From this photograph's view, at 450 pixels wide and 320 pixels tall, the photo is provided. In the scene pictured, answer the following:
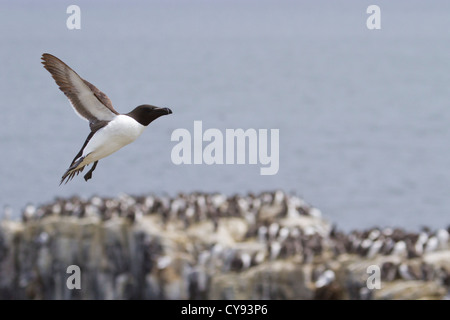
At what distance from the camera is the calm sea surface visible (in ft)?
209

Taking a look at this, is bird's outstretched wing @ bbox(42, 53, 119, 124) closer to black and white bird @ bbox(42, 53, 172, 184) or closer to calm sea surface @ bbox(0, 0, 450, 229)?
black and white bird @ bbox(42, 53, 172, 184)

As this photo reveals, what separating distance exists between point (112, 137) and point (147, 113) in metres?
0.18

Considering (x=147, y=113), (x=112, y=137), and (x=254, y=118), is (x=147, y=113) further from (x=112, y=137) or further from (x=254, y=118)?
(x=254, y=118)

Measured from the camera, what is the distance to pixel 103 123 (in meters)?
4.16

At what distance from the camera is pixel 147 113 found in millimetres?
4055

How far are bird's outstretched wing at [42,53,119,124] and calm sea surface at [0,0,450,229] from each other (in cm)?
1621

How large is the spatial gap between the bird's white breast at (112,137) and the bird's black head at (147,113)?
0.03 meters

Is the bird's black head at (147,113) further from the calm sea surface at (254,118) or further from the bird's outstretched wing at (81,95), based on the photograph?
the calm sea surface at (254,118)

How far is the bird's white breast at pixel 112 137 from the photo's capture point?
12.9 ft

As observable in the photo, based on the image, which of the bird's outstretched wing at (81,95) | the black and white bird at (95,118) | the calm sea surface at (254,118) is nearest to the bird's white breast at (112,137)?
the black and white bird at (95,118)

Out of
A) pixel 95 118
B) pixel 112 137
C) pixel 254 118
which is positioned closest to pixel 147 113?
pixel 112 137
